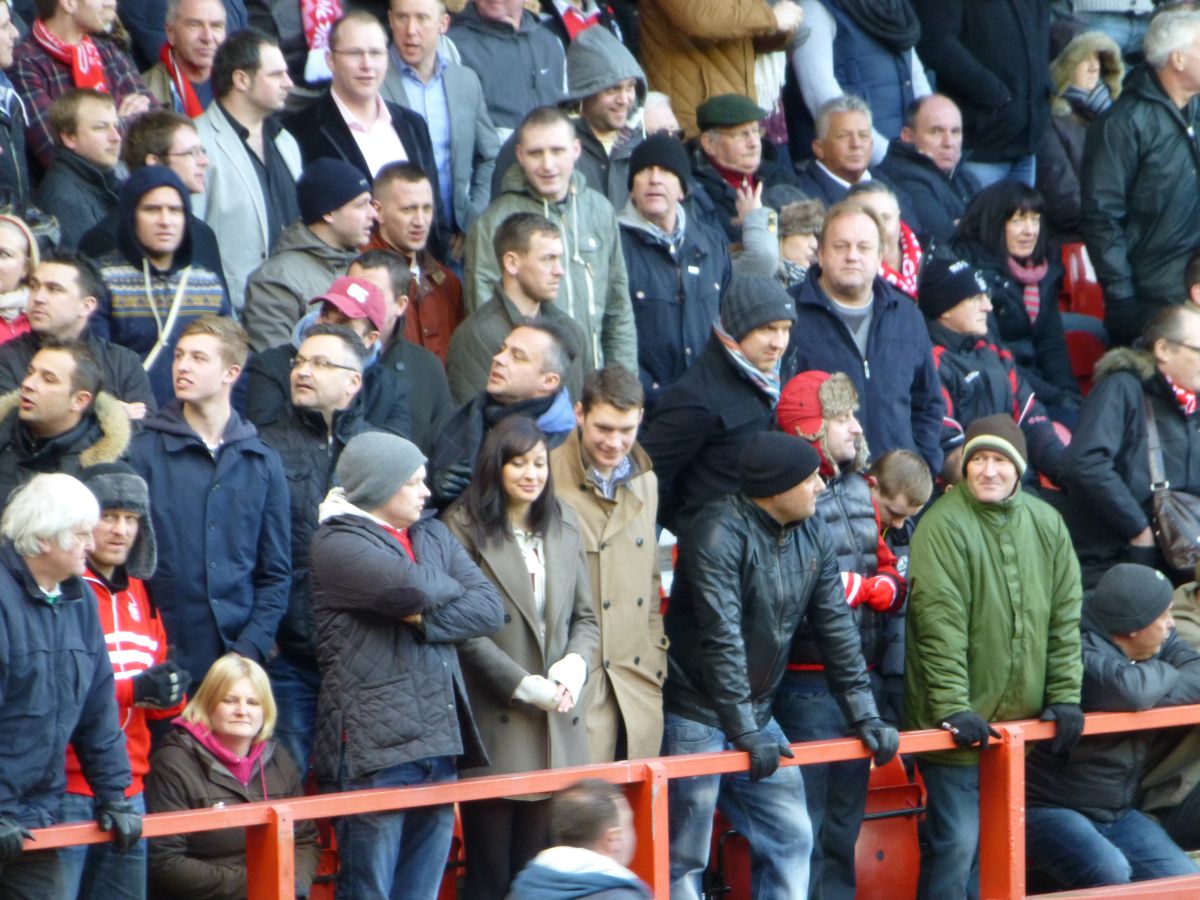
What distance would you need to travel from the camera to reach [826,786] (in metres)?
7.61

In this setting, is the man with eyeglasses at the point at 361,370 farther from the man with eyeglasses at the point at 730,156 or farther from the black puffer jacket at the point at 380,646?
the man with eyeglasses at the point at 730,156

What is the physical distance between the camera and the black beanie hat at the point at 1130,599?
8.02m

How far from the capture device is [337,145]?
9312mm

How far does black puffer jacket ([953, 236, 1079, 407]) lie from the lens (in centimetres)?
1094

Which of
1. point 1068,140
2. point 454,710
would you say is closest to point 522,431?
point 454,710

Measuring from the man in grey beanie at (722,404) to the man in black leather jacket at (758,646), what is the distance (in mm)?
562

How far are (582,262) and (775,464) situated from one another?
6.62 feet

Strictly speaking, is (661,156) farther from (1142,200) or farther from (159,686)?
(159,686)

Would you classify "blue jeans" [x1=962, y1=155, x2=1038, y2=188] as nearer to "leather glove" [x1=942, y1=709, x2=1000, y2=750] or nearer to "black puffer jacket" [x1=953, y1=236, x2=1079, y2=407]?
"black puffer jacket" [x1=953, y1=236, x2=1079, y2=407]

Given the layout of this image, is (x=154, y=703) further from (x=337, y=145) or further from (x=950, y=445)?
(x=950, y=445)

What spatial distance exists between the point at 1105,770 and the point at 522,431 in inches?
106

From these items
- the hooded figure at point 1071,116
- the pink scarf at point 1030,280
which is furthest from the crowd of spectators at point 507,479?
the hooded figure at point 1071,116

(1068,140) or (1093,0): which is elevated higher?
(1093,0)

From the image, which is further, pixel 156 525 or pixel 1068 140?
pixel 1068 140
